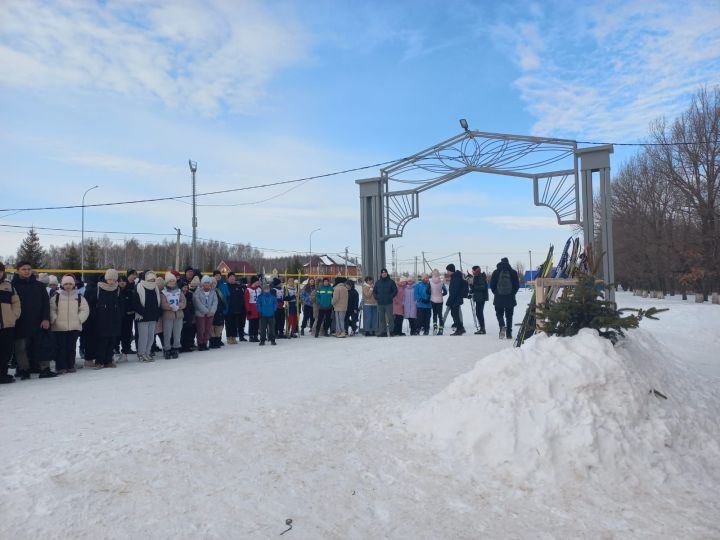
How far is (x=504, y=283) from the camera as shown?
38.0 ft

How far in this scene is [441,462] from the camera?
178 inches

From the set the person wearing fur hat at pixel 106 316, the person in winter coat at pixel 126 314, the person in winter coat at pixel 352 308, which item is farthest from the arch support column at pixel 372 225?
the person wearing fur hat at pixel 106 316

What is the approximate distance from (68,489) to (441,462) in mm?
2931

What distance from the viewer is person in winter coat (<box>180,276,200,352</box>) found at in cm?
1086

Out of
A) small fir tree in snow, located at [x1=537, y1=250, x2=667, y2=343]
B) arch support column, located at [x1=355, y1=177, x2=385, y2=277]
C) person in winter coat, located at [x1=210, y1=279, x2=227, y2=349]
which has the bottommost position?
person in winter coat, located at [x1=210, y1=279, x2=227, y2=349]

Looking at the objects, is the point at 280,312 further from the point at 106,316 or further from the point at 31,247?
the point at 31,247

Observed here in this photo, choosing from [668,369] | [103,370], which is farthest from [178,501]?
[103,370]

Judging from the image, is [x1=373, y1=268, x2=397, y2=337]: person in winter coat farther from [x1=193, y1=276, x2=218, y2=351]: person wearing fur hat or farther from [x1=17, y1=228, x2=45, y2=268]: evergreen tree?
[x1=17, y1=228, x2=45, y2=268]: evergreen tree

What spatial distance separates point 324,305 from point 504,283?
4.75 meters

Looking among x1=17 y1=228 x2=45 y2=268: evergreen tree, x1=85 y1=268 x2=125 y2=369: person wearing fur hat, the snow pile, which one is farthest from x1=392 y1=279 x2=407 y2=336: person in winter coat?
x1=17 y1=228 x2=45 y2=268: evergreen tree

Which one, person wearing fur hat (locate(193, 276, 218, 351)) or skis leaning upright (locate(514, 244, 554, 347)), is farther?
person wearing fur hat (locate(193, 276, 218, 351))

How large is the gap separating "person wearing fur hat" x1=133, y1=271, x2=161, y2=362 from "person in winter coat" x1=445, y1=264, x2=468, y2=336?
679 centimetres

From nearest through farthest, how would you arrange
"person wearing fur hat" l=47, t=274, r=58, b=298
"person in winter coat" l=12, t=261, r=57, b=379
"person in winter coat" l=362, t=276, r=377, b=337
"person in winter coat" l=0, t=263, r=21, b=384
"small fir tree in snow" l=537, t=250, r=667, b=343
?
"small fir tree in snow" l=537, t=250, r=667, b=343 < "person in winter coat" l=0, t=263, r=21, b=384 < "person in winter coat" l=12, t=261, r=57, b=379 < "person wearing fur hat" l=47, t=274, r=58, b=298 < "person in winter coat" l=362, t=276, r=377, b=337

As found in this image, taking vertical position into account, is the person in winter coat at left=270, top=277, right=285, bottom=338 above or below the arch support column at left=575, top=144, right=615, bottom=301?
below
